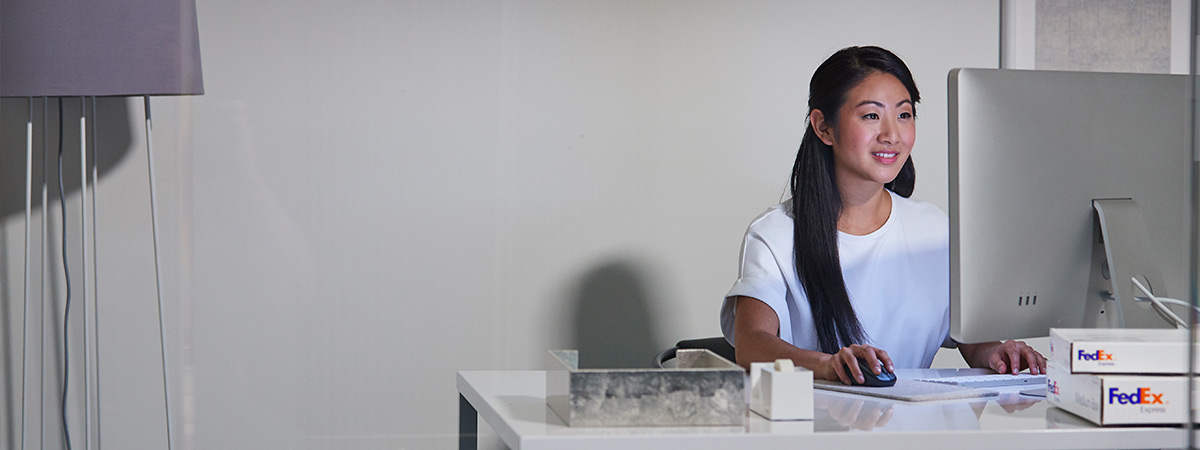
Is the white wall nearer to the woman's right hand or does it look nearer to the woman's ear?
the woman's ear

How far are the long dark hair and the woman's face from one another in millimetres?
20

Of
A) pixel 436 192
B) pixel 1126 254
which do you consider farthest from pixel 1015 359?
pixel 436 192

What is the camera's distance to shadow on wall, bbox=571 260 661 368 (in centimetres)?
274

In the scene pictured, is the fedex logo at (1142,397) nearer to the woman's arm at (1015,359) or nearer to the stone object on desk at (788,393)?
the stone object on desk at (788,393)

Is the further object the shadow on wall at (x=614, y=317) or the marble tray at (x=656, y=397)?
the shadow on wall at (x=614, y=317)

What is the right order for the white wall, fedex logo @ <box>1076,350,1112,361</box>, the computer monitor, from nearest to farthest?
fedex logo @ <box>1076,350,1112,361</box>, the computer monitor, the white wall

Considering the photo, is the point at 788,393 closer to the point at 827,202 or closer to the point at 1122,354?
the point at 1122,354

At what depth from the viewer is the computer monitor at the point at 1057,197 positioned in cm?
126

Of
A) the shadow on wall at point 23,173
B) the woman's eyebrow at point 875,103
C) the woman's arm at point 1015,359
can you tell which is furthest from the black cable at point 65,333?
the woman's arm at point 1015,359

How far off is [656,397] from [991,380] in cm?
63

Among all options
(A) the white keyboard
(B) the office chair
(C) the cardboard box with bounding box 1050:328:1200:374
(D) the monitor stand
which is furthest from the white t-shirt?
(C) the cardboard box with bounding box 1050:328:1200:374

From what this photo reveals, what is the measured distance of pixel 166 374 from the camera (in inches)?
91.9

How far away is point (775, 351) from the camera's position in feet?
5.45

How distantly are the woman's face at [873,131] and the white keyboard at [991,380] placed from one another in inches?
23.6
